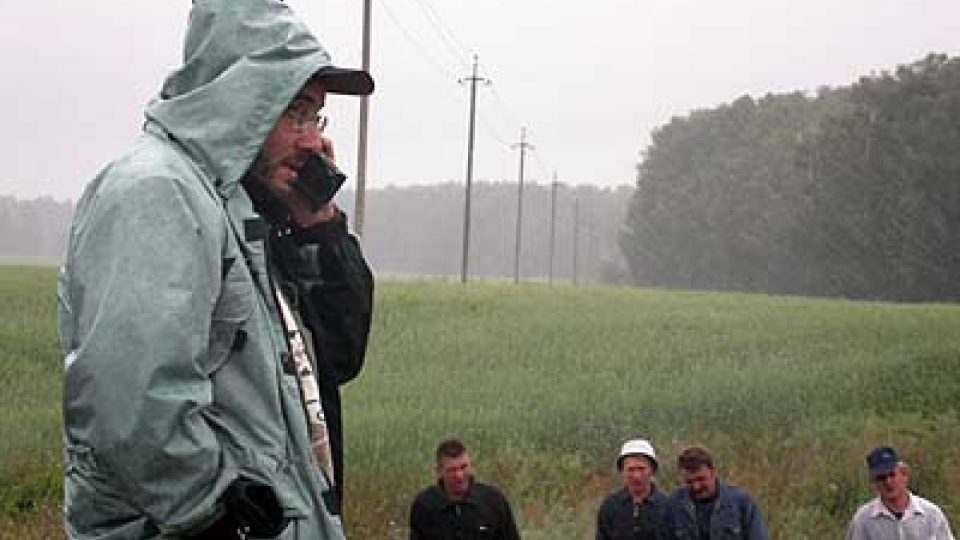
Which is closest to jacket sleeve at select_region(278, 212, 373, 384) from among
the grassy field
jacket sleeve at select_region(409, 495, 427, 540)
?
jacket sleeve at select_region(409, 495, 427, 540)

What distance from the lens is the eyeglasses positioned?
2088 millimetres

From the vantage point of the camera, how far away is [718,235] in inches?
1658

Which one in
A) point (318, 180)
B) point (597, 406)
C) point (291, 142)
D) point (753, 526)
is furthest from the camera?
point (597, 406)

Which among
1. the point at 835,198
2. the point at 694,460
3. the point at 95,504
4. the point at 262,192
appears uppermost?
the point at 835,198

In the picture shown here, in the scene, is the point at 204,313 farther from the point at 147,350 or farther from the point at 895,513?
the point at 895,513

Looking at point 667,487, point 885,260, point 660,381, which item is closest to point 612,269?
point 885,260

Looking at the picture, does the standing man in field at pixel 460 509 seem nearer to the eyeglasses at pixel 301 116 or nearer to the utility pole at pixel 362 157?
the eyeglasses at pixel 301 116

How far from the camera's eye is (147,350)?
5.60ft

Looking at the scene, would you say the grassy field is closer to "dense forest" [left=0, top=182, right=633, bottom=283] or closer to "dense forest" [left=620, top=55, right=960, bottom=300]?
"dense forest" [left=620, top=55, right=960, bottom=300]

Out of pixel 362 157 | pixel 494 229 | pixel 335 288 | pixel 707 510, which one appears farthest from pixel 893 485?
pixel 494 229

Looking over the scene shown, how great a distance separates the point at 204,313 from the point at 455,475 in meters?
4.88

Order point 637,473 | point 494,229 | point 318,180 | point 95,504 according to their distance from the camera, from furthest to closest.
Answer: point 494,229, point 637,473, point 318,180, point 95,504

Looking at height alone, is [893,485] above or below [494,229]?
below

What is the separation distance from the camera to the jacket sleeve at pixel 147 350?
1705 millimetres
